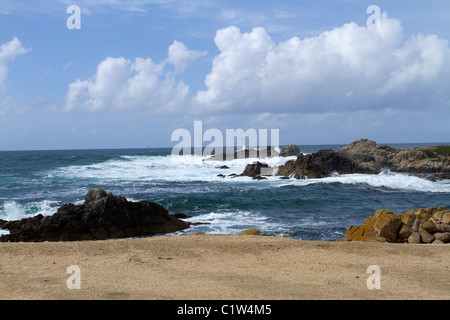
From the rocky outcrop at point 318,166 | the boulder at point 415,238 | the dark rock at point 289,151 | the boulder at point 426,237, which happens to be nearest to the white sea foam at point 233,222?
the boulder at point 415,238

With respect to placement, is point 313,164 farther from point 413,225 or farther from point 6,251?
point 6,251

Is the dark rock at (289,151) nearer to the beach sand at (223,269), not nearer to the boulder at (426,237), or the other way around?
the boulder at (426,237)

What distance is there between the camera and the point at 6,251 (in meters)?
9.70

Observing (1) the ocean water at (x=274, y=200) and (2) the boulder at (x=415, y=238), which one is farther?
(1) the ocean water at (x=274, y=200)

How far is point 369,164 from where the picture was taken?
1591 inches

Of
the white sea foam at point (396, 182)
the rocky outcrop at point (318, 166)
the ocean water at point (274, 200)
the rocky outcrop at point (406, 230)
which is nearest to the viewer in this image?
the rocky outcrop at point (406, 230)

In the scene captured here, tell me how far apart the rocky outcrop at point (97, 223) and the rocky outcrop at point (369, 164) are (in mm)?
22349

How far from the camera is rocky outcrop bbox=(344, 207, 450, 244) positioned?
12.6 m

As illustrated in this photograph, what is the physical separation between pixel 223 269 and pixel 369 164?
34827 mm

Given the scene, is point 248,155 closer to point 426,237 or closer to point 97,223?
point 97,223

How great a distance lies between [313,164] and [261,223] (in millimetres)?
21881

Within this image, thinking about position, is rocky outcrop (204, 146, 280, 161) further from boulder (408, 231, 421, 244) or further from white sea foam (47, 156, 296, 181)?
boulder (408, 231, 421, 244)

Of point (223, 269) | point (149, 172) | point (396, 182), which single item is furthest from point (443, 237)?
point (149, 172)

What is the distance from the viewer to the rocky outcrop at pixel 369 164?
3794cm
